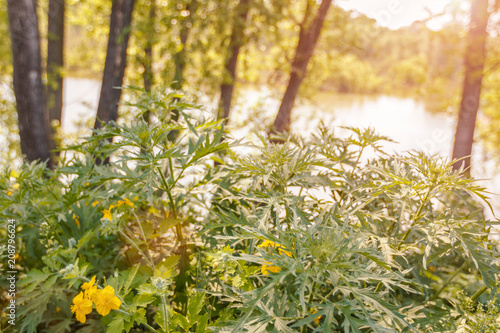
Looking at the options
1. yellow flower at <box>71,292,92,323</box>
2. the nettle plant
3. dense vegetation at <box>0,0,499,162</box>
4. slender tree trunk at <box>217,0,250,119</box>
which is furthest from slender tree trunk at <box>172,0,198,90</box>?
yellow flower at <box>71,292,92,323</box>

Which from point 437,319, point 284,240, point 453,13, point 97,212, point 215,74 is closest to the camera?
point 284,240

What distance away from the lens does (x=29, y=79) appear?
3896 millimetres

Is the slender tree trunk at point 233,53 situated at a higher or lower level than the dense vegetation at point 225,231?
higher

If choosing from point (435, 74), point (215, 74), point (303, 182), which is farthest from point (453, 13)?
point (303, 182)

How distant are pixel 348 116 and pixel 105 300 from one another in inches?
840

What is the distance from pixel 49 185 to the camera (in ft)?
6.82

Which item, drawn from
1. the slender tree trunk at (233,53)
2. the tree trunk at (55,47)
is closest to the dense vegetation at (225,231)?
the tree trunk at (55,47)

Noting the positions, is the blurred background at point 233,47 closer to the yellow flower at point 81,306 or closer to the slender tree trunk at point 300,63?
the slender tree trunk at point 300,63

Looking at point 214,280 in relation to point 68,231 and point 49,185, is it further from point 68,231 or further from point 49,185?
point 49,185

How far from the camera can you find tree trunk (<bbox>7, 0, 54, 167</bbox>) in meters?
3.71

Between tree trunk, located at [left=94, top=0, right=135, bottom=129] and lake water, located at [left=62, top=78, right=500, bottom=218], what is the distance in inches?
58.3

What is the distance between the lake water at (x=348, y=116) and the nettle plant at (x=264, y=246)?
15.4 ft

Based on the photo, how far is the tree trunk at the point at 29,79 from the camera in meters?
3.71

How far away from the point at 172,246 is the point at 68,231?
630 mm
